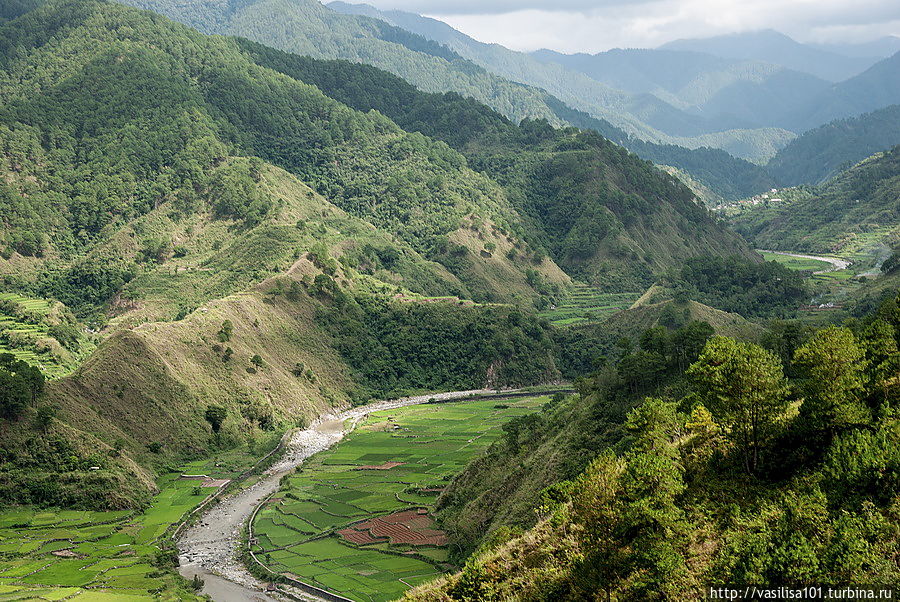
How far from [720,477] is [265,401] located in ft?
290

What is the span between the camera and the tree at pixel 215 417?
123 m

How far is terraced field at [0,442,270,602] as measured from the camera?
249 feet

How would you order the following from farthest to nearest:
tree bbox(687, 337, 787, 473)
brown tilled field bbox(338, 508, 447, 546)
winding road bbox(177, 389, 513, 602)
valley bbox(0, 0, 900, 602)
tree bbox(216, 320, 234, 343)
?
tree bbox(216, 320, 234, 343), brown tilled field bbox(338, 508, 447, 546), winding road bbox(177, 389, 513, 602), tree bbox(687, 337, 787, 473), valley bbox(0, 0, 900, 602)

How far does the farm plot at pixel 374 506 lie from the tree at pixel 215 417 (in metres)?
13.1

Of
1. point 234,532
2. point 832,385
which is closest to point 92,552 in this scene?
point 234,532

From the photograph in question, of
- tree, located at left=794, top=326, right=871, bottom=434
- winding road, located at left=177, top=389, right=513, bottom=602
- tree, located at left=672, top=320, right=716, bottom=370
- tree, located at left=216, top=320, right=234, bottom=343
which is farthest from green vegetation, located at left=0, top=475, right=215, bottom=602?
tree, located at left=794, top=326, right=871, bottom=434

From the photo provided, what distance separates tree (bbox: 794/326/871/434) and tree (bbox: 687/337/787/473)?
56.5 inches

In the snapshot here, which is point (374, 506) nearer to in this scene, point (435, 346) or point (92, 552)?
point (92, 552)

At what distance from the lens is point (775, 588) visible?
140 feet

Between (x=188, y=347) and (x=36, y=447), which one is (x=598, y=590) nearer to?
(x=36, y=447)

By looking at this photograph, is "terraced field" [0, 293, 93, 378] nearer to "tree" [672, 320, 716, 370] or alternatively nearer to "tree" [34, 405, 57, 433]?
"tree" [34, 405, 57, 433]

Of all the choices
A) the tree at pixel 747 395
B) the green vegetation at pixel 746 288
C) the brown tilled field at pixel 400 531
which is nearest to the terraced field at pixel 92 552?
the brown tilled field at pixel 400 531

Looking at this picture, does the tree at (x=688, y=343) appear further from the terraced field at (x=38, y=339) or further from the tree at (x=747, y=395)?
the terraced field at (x=38, y=339)

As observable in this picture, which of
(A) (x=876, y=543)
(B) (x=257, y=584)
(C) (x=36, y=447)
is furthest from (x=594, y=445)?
(C) (x=36, y=447)
